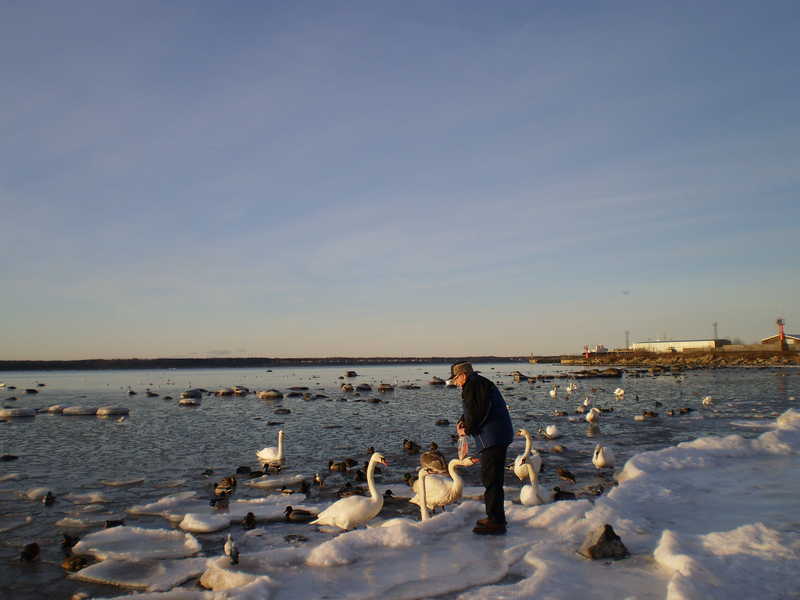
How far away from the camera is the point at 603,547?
8.30m

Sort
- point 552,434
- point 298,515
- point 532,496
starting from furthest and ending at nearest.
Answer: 1. point 552,434
2. point 532,496
3. point 298,515

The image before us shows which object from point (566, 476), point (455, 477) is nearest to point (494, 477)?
point (455, 477)

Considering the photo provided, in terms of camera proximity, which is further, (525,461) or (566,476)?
(566,476)

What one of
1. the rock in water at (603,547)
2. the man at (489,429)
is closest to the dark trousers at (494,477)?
the man at (489,429)

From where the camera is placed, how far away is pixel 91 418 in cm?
3058

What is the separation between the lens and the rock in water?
8.26 meters

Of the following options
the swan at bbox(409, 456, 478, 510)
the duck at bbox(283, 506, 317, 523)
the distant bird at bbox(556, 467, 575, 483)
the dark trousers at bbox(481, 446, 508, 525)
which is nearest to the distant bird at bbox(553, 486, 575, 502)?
the distant bird at bbox(556, 467, 575, 483)

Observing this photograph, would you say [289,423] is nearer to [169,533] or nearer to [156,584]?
[169,533]

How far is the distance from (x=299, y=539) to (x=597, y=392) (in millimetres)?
39587

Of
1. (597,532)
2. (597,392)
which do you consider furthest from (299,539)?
(597,392)

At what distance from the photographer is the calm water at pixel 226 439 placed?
1193 centimetres

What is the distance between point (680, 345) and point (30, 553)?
135m

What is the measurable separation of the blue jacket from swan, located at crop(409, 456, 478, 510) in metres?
1.22

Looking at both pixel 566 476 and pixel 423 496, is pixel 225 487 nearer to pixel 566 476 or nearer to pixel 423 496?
pixel 423 496
